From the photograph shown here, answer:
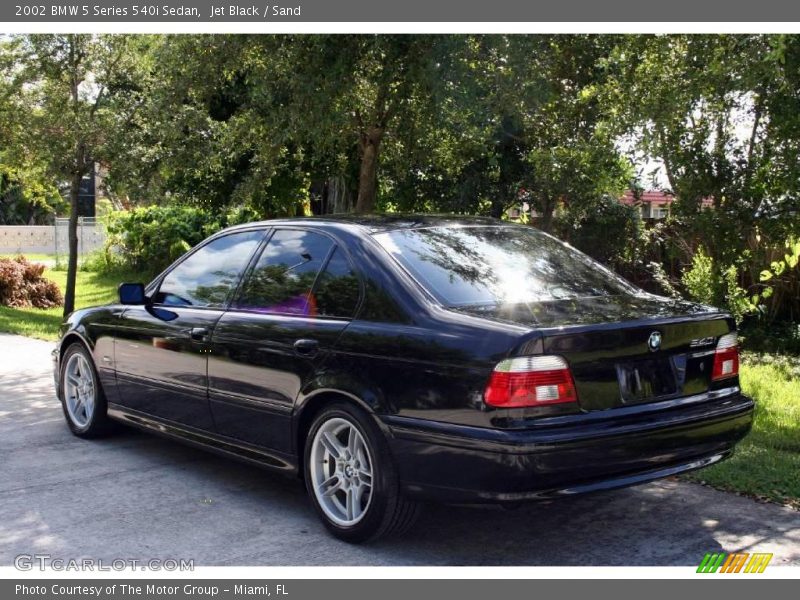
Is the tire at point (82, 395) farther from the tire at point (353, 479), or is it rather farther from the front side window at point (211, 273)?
the tire at point (353, 479)

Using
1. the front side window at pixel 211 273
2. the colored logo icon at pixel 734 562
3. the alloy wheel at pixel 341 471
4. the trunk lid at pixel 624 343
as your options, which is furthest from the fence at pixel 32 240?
the colored logo icon at pixel 734 562

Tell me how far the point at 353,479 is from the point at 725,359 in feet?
6.49

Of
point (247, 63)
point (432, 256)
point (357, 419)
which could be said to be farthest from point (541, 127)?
point (357, 419)

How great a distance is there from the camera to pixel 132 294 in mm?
6363

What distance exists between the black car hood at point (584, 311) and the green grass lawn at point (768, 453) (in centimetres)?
128

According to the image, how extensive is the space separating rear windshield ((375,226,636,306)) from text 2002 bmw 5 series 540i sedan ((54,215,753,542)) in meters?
0.01

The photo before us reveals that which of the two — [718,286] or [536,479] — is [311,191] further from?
[536,479]

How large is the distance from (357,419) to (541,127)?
25.5 ft

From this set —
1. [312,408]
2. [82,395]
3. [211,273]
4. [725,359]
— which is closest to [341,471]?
[312,408]

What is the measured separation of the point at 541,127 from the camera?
11.7m

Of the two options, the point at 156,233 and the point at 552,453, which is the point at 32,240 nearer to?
the point at 156,233

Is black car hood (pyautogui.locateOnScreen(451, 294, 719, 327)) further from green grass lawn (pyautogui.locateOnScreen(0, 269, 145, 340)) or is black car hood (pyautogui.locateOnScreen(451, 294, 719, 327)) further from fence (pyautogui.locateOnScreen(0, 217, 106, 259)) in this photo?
fence (pyautogui.locateOnScreen(0, 217, 106, 259))

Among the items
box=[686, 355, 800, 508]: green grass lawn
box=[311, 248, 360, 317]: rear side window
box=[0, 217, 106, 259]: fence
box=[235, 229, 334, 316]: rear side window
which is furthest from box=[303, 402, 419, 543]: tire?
box=[0, 217, 106, 259]: fence

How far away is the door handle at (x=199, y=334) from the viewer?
571 centimetres
